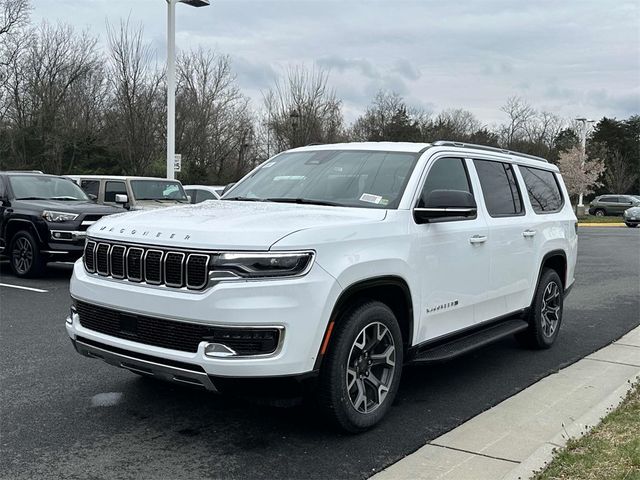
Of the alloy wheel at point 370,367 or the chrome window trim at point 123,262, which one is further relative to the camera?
the alloy wheel at point 370,367

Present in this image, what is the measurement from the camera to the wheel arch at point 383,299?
3.79 meters

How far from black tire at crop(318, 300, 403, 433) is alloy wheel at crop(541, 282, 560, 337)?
2.87 meters

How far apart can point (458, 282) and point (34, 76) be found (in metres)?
36.5

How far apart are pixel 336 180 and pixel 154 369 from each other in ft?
6.72

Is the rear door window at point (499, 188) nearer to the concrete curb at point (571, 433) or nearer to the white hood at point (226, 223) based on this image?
the white hood at point (226, 223)

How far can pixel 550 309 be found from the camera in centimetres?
681

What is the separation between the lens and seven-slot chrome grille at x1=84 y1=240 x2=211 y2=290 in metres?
3.67

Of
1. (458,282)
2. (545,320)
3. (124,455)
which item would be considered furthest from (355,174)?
(545,320)

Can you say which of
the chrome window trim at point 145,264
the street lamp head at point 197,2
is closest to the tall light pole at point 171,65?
the street lamp head at point 197,2

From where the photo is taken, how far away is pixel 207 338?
3.59m

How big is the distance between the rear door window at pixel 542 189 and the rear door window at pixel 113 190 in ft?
31.4

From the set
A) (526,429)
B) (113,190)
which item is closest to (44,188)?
(113,190)

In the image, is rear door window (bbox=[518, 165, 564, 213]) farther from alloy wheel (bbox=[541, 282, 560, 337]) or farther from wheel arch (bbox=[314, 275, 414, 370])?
wheel arch (bbox=[314, 275, 414, 370])

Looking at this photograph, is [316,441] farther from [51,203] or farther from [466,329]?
[51,203]
